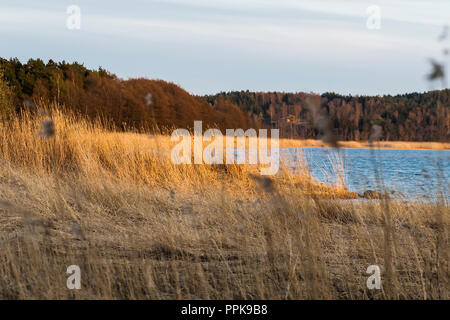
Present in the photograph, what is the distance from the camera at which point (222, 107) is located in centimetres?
964

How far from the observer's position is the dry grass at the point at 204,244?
209 cm

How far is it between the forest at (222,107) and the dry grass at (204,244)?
0.45m

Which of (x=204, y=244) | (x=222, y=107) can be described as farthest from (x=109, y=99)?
(x=204, y=244)

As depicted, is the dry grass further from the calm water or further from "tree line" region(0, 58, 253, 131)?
"tree line" region(0, 58, 253, 131)

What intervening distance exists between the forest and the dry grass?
0.45 metres

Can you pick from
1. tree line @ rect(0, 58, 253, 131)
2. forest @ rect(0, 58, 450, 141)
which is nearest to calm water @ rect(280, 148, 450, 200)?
forest @ rect(0, 58, 450, 141)

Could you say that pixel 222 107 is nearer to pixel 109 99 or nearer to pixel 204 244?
pixel 204 244

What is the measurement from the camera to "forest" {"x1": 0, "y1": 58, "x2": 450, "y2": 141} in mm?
2275

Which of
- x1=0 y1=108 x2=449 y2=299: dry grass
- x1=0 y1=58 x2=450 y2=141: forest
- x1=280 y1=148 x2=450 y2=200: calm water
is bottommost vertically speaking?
x1=0 y1=108 x2=449 y2=299: dry grass

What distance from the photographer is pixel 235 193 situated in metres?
5.96

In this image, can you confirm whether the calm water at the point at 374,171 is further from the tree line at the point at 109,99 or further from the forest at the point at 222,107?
the tree line at the point at 109,99

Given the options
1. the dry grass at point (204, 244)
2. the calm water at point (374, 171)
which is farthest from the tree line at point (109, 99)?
the dry grass at point (204, 244)

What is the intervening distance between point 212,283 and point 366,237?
1.44m
